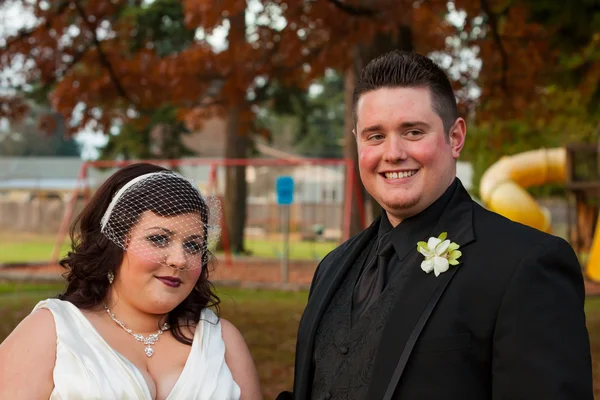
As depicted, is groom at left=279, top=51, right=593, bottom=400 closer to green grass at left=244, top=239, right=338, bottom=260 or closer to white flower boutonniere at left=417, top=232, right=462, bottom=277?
white flower boutonniere at left=417, top=232, right=462, bottom=277

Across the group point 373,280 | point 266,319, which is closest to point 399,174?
point 373,280

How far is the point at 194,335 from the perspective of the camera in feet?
10.6

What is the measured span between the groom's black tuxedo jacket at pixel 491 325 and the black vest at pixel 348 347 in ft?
0.27

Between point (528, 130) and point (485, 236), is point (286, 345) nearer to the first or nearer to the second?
point (485, 236)

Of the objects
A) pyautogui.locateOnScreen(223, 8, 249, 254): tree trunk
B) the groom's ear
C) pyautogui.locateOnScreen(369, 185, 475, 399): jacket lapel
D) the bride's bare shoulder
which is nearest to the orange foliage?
the groom's ear

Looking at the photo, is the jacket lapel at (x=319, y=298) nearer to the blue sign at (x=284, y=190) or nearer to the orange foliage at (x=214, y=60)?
the orange foliage at (x=214, y=60)

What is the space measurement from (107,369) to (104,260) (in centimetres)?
45

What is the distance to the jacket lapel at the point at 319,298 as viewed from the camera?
2910 millimetres

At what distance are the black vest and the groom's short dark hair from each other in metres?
0.54

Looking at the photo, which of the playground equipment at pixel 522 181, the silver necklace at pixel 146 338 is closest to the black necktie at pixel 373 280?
the silver necklace at pixel 146 338

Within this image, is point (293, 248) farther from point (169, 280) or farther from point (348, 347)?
point (348, 347)

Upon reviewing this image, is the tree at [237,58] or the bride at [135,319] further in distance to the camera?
the tree at [237,58]

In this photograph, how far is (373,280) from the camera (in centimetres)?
288

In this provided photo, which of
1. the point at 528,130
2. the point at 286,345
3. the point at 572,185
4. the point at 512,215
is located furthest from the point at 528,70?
the point at 528,130
